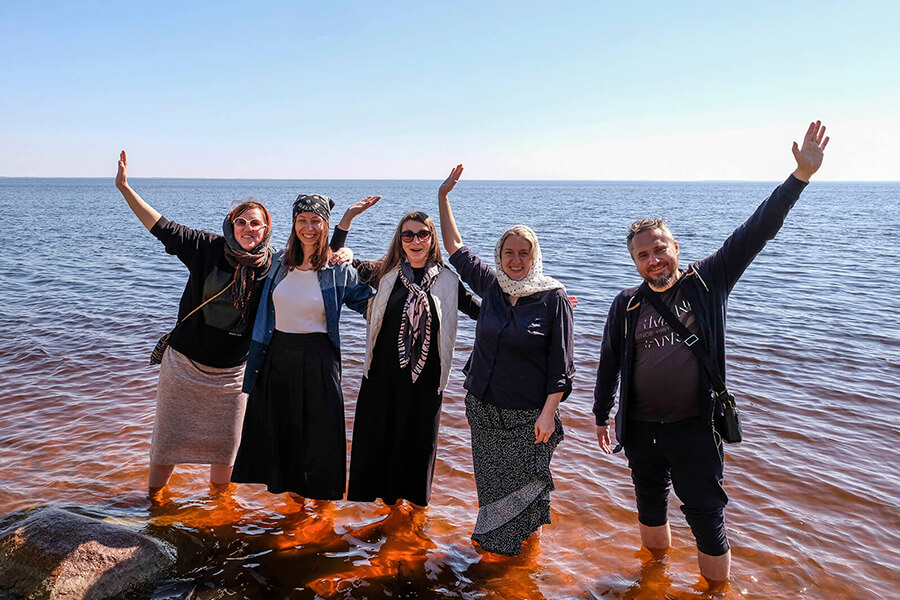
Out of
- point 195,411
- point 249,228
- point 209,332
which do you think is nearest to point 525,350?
point 249,228

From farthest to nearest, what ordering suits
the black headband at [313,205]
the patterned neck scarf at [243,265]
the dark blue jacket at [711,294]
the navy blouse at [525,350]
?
the patterned neck scarf at [243,265] < the black headband at [313,205] < the navy blouse at [525,350] < the dark blue jacket at [711,294]

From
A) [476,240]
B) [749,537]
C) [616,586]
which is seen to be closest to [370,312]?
[616,586]

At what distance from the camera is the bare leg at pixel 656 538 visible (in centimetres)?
431

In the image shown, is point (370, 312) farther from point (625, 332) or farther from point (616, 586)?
point (616, 586)

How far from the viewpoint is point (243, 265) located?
4402 mm

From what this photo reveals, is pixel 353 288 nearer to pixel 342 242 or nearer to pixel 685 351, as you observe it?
pixel 342 242

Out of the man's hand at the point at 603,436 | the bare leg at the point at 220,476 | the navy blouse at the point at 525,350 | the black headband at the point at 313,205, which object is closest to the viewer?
the navy blouse at the point at 525,350

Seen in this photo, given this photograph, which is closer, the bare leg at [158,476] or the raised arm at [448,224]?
the raised arm at [448,224]

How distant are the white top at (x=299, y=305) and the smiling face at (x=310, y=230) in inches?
8.3

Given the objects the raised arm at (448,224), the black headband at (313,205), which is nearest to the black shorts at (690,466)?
the raised arm at (448,224)

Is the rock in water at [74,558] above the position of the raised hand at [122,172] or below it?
below

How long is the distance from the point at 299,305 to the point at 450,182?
60.0 inches

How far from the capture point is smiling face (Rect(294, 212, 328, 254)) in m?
4.27

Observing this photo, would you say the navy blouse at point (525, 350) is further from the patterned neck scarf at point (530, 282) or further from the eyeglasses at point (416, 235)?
the eyeglasses at point (416, 235)
